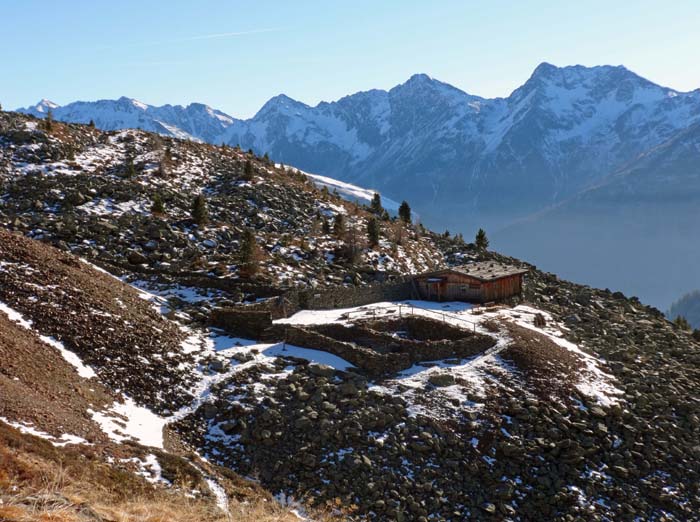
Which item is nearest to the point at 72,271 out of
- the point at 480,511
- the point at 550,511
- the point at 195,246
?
the point at 195,246

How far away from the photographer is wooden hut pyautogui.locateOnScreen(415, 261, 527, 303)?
4412 centimetres

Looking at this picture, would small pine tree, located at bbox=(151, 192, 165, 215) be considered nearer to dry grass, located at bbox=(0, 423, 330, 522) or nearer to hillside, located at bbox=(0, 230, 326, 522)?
hillside, located at bbox=(0, 230, 326, 522)

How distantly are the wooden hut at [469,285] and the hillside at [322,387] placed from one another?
1490 millimetres

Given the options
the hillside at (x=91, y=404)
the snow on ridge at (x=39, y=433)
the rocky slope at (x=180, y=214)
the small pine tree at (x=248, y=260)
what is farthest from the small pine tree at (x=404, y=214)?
the snow on ridge at (x=39, y=433)

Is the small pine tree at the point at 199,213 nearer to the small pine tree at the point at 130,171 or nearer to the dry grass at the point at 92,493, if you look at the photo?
the small pine tree at the point at 130,171

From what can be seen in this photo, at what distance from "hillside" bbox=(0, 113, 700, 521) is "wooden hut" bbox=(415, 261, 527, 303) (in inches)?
58.7

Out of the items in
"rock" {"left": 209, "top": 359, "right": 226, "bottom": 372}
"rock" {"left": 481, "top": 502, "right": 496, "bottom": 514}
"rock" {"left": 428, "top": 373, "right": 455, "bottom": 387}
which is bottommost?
"rock" {"left": 481, "top": 502, "right": 496, "bottom": 514}

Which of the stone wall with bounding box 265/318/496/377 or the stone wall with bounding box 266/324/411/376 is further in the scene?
the stone wall with bounding box 265/318/496/377

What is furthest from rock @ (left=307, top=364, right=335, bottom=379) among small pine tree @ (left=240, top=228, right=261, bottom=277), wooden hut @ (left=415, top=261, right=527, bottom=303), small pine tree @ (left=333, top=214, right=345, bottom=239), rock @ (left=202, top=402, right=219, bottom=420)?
small pine tree @ (left=333, top=214, right=345, bottom=239)

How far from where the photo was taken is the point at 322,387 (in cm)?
2734

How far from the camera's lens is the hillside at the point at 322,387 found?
21406 mm

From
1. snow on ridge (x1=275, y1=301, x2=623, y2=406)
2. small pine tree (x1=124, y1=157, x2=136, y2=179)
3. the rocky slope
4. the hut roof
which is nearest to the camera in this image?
snow on ridge (x1=275, y1=301, x2=623, y2=406)

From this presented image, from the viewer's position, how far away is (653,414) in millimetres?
29359

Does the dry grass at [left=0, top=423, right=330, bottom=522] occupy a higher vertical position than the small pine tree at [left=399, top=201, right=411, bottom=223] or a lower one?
lower
